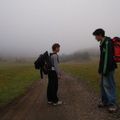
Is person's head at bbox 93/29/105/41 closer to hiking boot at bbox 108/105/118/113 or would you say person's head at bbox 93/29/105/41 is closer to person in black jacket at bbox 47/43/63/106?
person in black jacket at bbox 47/43/63/106

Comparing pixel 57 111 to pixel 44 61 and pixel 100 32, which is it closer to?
pixel 44 61

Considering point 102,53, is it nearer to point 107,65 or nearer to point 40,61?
point 107,65

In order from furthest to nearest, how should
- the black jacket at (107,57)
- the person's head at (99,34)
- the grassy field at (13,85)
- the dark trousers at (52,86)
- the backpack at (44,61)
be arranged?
1. the grassy field at (13,85)
2. the dark trousers at (52,86)
3. the backpack at (44,61)
4. the person's head at (99,34)
5. the black jacket at (107,57)

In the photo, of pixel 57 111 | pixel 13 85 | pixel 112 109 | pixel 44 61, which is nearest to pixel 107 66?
pixel 112 109

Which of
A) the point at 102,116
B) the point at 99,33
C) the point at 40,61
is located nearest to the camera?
the point at 102,116

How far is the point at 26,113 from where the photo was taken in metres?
12.0

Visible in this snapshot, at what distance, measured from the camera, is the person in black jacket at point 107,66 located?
11.7 m

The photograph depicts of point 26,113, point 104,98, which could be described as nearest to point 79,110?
point 104,98

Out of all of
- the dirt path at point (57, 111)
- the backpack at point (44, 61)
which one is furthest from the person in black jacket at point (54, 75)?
the dirt path at point (57, 111)

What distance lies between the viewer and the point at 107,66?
462 inches

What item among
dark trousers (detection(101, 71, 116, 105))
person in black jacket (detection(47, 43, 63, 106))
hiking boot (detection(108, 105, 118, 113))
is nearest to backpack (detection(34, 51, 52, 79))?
person in black jacket (detection(47, 43, 63, 106))

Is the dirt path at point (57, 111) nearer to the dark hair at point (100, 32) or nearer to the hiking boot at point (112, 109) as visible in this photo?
the hiking boot at point (112, 109)

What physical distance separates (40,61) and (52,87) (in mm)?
1100

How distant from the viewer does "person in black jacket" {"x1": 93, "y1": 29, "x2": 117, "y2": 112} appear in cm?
1170
